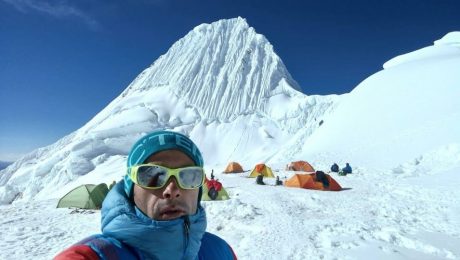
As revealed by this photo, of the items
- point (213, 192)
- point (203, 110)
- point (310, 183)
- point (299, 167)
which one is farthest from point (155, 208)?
point (203, 110)

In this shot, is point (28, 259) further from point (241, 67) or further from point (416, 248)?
point (241, 67)

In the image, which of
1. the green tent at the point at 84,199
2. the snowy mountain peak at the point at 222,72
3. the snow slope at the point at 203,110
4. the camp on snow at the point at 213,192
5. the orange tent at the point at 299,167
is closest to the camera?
the green tent at the point at 84,199

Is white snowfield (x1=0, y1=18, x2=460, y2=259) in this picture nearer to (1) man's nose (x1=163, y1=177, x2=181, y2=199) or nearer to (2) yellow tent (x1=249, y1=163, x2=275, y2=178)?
(2) yellow tent (x1=249, y1=163, x2=275, y2=178)

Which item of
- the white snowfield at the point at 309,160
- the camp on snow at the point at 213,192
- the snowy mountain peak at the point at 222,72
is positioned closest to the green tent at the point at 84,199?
the white snowfield at the point at 309,160

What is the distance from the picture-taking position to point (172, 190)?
183cm

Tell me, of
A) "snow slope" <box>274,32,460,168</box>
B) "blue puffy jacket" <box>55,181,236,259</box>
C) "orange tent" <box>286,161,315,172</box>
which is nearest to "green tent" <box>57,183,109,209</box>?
"blue puffy jacket" <box>55,181,236,259</box>

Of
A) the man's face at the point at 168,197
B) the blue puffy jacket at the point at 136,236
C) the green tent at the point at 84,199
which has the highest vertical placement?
the man's face at the point at 168,197

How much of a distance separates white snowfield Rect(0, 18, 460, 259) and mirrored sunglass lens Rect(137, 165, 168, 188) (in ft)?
20.4

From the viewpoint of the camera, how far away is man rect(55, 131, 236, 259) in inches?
65.8

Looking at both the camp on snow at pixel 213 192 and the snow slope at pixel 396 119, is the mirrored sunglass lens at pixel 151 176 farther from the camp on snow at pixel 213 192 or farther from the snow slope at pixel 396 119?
the snow slope at pixel 396 119

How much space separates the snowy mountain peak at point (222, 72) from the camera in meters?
94.8

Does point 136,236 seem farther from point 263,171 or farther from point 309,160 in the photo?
point 309,160

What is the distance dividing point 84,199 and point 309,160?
756 inches

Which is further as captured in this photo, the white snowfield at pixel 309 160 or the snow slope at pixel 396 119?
the snow slope at pixel 396 119
